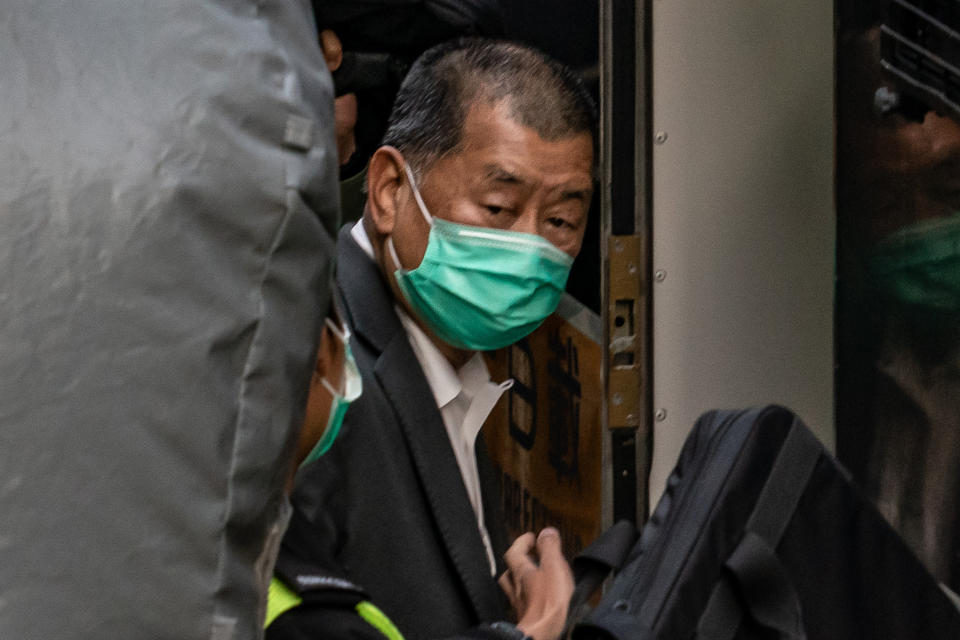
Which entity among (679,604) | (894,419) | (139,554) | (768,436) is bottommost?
(894,419)

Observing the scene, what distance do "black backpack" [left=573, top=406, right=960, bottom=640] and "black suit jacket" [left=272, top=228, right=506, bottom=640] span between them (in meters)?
0.36

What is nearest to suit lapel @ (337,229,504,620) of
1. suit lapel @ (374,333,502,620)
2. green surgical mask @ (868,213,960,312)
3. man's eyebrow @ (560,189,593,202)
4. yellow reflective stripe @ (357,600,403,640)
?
suit lapel @ (374,333,502,620)

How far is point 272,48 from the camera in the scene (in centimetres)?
78

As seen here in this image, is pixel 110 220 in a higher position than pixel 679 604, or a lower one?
higher

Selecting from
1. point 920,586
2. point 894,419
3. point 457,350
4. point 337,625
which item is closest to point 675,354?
point 894,419

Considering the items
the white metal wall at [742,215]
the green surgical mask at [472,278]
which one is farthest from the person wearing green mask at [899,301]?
the green surgical mask at [472,278]

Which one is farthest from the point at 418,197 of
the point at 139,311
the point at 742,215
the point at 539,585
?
the point at 139,311

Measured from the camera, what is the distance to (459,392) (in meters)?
1.98

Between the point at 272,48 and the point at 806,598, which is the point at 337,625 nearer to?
the point at 806,598

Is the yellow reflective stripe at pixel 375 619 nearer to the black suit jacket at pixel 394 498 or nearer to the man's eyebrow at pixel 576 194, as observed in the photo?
the black suit jacket at pixel 394 498

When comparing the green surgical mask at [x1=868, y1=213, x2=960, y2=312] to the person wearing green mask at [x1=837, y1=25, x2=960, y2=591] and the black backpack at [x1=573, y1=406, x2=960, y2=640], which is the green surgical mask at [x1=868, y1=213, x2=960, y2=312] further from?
the black backpack at [x1=573, y1=406, x2=960, y2=640]

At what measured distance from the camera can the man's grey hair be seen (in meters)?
1.99

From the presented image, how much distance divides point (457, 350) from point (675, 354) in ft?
2.13

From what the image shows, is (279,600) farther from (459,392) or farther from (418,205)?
Answer: (418,205)
